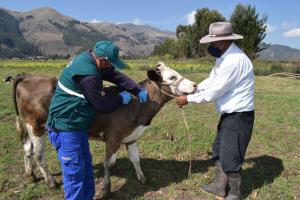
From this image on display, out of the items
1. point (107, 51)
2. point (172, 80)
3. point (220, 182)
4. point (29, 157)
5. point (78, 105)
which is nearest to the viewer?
point (107, 51)

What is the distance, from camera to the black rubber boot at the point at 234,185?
584 centimetres

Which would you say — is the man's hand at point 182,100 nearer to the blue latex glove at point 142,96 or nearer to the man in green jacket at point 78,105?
the blue latex glove at point 142,96

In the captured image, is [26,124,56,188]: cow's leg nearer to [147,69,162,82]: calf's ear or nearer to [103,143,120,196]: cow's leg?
[103,143,120,196]: cow's leg

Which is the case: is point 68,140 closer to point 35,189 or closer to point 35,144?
point 35,144

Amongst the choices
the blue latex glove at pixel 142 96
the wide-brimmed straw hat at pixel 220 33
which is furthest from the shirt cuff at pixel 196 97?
the wide-brimmed straw hat at pixel 220 33

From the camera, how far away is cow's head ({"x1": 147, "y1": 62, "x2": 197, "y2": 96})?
6.32 metres

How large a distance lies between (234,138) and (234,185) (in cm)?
76

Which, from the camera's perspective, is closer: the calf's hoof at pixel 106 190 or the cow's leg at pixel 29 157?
the calf's hoof at pixel 106 190

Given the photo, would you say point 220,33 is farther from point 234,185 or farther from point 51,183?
point 51,183

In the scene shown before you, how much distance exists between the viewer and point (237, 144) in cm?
566

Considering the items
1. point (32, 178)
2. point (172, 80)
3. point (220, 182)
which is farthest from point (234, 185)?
point (32, 178)

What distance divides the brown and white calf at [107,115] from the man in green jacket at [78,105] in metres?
0.71

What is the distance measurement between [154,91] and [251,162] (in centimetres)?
267

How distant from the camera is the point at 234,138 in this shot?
18.6ft
